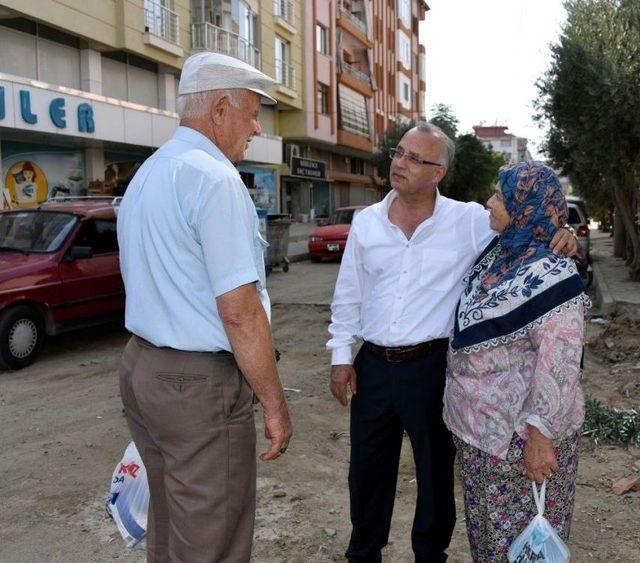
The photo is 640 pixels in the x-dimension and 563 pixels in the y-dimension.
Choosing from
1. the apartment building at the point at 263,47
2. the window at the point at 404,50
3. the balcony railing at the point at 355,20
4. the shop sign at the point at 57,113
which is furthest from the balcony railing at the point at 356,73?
the shop sign at the point at 57,113

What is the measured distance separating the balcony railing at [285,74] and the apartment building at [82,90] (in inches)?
318

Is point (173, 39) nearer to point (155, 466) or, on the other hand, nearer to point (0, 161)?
point (0, 161)

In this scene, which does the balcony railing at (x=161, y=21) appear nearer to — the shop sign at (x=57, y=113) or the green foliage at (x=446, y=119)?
the shop sign at (x=57, y=113)

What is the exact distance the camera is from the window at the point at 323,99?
113 ft

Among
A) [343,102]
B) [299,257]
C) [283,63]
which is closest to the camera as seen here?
[299,257]

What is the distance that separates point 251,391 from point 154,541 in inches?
28.7

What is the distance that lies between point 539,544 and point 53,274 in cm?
656

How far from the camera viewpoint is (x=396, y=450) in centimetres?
298

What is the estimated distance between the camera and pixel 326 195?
38781 mm

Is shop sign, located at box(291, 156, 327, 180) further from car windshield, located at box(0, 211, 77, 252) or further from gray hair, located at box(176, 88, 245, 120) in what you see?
gray hair, located at box(176, 88, 245, 120)

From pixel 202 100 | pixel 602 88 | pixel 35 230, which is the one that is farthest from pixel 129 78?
pixel 202 100

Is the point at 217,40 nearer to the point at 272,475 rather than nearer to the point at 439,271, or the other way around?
the point at 272,475

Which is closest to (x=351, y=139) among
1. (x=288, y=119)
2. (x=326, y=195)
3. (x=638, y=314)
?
(x=326, y=195)

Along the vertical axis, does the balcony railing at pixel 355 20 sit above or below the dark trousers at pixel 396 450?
above
